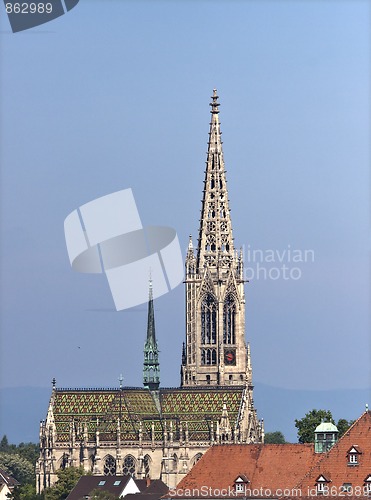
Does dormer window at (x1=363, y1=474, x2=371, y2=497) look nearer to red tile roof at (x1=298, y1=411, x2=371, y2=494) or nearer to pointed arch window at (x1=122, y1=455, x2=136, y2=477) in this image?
red tile roof at (x1=298, y1=411, x2=371, y2=494)

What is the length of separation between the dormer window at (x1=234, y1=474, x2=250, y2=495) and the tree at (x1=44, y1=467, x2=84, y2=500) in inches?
1489

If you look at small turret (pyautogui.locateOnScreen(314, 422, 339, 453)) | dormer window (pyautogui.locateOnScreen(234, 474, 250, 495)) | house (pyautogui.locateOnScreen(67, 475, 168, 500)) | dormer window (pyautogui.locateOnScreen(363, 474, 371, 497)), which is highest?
house (pyautogui.locateOnScreen(67, 475, 168, 500))

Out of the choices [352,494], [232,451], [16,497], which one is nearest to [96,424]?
[16,497]

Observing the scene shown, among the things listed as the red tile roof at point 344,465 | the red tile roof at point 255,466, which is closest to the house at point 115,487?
the red tile roof at point 255,466

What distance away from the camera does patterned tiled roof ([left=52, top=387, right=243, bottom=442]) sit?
190 m

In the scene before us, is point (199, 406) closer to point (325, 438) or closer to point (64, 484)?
point (64, 484)

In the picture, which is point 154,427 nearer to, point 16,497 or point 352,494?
point 16,497

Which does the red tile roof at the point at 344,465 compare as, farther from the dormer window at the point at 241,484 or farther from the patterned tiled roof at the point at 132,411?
the patterned tiled roof at the point at 132,411

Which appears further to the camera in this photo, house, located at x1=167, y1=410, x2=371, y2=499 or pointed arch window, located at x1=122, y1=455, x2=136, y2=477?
pointed arch window, located at x1=122, y1=455, x2=136, y2=477

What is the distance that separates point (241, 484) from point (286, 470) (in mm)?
2598

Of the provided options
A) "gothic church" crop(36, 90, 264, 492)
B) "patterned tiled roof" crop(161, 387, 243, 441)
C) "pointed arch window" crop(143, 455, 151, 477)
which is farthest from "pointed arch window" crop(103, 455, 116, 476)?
"patterned tiled roof" crop(161, 387, 243, 441)

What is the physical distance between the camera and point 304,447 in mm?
136875

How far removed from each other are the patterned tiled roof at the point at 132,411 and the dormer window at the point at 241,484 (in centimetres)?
5488

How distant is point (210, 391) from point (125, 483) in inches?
1042
